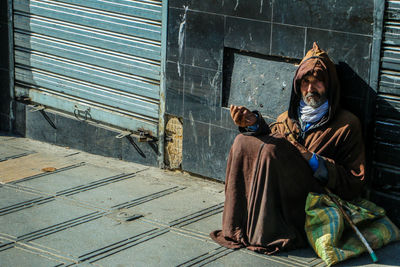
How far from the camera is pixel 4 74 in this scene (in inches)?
345

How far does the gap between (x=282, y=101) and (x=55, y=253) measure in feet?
7.38

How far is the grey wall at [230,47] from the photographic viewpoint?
18.9 ft

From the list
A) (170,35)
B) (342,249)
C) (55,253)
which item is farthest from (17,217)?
(342,249)

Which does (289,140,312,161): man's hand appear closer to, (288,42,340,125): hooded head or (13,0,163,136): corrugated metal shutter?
(288,42,340,125): hooded head

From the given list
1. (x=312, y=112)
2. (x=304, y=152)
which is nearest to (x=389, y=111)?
(x=312, y=112)

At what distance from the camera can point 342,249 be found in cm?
530

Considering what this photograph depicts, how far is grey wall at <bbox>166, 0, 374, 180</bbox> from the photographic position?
5773mm

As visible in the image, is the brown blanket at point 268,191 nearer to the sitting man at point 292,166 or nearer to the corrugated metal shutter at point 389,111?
the sitting man at point 292,166

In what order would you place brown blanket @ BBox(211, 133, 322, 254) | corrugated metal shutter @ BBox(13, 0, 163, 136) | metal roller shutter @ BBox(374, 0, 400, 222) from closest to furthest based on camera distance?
brown blanket @ BBox(211, 133, 322, 254) → metal roller shutter @ BBox(374, 0, 400, 222) → corrugated metal shutter @ BBox(13, 0, 163, 136)

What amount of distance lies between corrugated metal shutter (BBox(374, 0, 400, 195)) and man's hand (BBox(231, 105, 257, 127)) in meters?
1.01

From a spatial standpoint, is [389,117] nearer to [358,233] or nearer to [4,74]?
[358,233]

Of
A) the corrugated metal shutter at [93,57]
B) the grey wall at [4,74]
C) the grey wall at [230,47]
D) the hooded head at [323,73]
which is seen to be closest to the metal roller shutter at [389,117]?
the grey wall at [230,47]

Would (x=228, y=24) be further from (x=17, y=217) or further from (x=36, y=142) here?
(x=36, y=142)

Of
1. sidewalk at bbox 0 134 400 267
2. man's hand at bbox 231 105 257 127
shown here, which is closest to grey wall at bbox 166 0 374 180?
sidewalk at bbox 0 134 400 267
